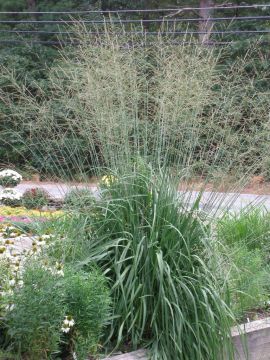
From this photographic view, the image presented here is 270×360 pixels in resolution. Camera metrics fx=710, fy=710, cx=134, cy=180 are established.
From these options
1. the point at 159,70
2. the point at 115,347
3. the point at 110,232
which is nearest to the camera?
the point at 115,347

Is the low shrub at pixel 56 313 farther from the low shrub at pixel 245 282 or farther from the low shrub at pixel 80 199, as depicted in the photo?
the low shrub at pixel 245 282

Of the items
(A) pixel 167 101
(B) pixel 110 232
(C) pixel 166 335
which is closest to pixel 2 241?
(B) pixel 110 232

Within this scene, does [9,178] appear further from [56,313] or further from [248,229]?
[56,313]

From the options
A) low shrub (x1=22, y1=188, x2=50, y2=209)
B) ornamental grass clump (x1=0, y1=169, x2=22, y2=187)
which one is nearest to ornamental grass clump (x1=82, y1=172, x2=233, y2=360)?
low shrub (x1=22, y1=188, x2=50, y2=209)

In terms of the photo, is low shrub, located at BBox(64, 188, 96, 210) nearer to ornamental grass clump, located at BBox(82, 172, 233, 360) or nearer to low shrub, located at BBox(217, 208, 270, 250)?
ornamental grass clump, located at BBox(82, 172, 233, 360)

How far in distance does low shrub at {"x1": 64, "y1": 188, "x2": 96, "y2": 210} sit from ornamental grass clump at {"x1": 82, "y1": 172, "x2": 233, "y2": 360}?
0.10 m

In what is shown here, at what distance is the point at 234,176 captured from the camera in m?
5.23

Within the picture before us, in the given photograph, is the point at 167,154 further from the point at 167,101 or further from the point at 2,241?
the point at 2,241

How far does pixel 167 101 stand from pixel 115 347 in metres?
1.75

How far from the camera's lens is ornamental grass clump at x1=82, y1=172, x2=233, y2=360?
4348mm

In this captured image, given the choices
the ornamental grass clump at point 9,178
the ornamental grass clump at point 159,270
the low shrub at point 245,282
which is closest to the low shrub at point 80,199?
the ornamental grass clump at point 159,270

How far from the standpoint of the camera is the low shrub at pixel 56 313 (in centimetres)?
364

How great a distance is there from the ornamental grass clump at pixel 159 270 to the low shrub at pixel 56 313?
0.30 meters

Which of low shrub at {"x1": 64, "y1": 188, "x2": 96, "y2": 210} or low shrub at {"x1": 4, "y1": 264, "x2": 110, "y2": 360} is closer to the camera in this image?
low shrub at {"x1": 4, "y1": 264, "x2": 110, "y2": 360}
